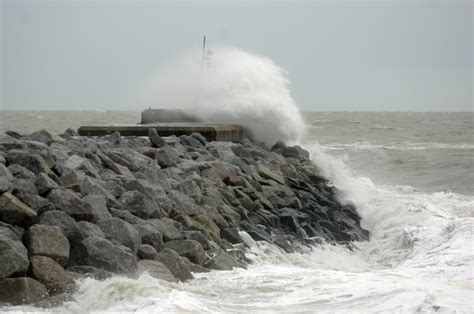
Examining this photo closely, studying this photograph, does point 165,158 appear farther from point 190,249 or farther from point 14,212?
point 14,212

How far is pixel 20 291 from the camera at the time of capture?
401 centimetres

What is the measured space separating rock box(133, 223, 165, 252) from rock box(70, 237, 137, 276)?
1.63 ft

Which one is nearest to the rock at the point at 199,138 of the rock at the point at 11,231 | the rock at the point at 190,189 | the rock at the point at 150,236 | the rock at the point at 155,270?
the rock at the point at 190,189

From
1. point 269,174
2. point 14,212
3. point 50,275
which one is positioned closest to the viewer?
point 50,275

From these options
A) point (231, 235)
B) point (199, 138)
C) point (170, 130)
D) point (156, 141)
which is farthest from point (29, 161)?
point (170, 130)

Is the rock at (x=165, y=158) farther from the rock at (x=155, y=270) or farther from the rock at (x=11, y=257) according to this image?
the rock at (x=11, y=257)

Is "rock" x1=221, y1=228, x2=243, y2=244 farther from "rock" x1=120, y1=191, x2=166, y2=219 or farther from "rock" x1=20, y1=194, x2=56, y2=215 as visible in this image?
"rock" x1=20, y1=194, x2=56, y2=215

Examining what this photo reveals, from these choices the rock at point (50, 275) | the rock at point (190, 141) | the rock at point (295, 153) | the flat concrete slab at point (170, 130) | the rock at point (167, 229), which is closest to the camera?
the rock at point (50, 275)

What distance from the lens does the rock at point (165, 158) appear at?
7.39 metres

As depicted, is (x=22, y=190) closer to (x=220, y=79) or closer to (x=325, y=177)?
(x=325, y=177)

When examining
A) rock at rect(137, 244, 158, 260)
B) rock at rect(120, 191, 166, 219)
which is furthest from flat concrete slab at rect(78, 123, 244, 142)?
rock at rect(137, 244, 158, 260)

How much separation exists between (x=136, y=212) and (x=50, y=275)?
54.4 inches

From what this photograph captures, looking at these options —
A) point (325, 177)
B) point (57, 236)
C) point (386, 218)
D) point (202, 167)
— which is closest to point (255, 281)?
point (57, 236)

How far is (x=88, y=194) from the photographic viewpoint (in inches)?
208
